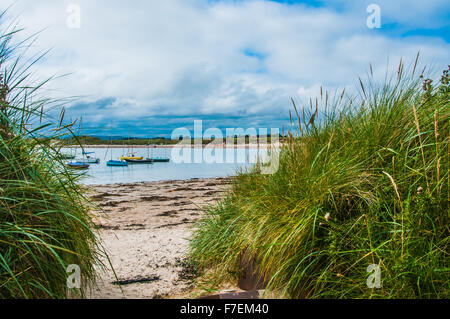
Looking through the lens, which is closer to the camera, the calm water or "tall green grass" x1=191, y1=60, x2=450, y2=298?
"tall green grass" x1=191, y1=60, x2=450, y2=298

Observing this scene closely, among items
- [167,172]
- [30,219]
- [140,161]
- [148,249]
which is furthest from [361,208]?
[140,161]

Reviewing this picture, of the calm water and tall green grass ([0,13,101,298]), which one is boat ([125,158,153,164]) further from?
tall green grass ([0,13,101,298])

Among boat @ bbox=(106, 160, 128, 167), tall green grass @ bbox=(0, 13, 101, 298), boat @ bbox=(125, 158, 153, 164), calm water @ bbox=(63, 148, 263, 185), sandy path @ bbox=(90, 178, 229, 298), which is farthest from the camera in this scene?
boat @ bbox=(125, 158, 153, 164)

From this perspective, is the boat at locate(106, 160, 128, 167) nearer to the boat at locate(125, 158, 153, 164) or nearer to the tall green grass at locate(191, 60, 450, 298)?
the boat at locate(125, 158, 153, 164)

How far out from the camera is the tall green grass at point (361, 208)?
215cm

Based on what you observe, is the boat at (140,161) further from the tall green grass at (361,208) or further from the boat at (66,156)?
the tall green grass at (361,208)

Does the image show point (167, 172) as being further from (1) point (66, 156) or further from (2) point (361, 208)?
(2) point (361, 208)

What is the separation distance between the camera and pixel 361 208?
259 cm

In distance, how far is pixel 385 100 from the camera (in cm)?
329

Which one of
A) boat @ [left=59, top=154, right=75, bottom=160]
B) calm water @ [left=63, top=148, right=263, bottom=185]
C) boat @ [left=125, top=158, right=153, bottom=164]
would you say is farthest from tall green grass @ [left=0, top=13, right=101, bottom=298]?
boat @ [left=125, top=158, right=153, bottom=164]

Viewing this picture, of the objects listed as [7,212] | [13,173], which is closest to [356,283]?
[7,212]

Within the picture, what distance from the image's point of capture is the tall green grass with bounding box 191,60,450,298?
2154mm

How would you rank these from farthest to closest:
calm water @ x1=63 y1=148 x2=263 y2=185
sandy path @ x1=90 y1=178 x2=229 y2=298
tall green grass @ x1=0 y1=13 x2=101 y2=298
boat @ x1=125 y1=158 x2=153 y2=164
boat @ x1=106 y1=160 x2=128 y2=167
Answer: boat @ x1=125 y1=158 x2=153 y2=164, boat @ x1=106 y1=160 x2=128 y2=167, calm water @ x1=63 y1=148 x2=263 y2=185, sandy path @ x1=90 y1=178 x2=229 y2=298, tall green grass @ x1=0 y1=13 x2=101 y2=298

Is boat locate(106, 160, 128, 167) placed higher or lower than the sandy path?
higher
